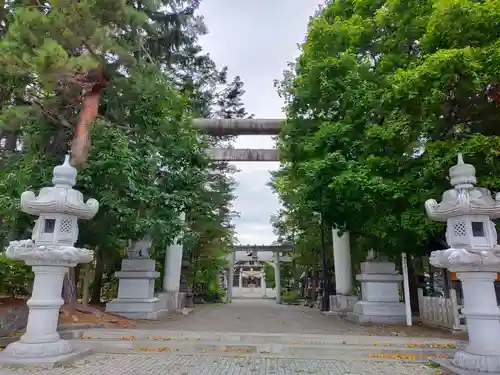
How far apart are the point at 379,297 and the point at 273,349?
15.1 feet

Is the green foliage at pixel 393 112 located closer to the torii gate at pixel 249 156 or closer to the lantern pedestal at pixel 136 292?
the torii gate at pixel 249 156

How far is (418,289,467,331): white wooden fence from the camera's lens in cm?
739

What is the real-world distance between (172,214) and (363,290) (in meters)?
5.38

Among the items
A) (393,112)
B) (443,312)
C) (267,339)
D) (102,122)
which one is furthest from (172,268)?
(393,112)

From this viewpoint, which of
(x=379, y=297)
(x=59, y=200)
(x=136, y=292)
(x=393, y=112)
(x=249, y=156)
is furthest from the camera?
(x=249, y=156)

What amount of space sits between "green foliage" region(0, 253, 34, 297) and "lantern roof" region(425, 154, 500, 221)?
25.8 feet

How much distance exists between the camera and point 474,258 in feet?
14.9

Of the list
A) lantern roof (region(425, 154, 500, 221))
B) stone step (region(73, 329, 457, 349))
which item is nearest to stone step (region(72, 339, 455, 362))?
stone step (region(73, 329, 457, 349))

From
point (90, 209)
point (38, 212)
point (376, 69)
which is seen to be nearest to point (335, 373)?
point (90, 209)

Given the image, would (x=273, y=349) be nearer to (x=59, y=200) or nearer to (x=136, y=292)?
(x=59, y=200)

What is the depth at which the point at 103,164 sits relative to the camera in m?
7.06

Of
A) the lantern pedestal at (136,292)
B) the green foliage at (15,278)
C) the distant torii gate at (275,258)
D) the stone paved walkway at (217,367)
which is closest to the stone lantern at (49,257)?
the stone paved walkway at (217,367)

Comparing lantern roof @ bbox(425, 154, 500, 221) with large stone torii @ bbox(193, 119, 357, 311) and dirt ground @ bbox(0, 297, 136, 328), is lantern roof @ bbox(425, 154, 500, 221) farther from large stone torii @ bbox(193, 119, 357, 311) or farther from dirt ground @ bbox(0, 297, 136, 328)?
dirt ground @ bbox(0, 297, 136, 328)

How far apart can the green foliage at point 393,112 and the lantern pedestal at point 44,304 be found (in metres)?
4.71
